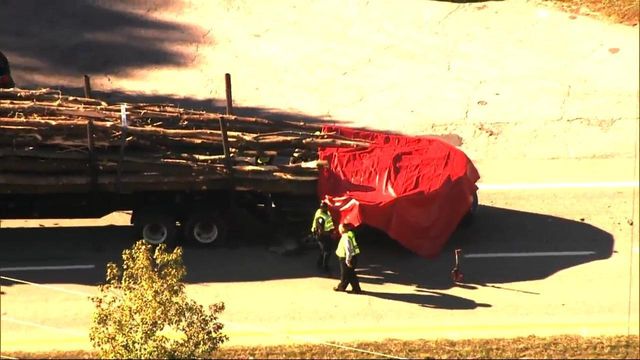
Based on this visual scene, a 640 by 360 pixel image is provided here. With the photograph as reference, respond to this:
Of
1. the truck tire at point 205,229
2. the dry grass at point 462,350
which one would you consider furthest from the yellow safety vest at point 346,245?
the truck tire at point 205,229

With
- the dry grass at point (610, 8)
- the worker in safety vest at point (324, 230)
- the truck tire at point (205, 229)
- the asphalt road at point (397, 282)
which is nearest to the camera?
the asphalt road at point (397, 282)

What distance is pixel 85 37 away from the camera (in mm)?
28203

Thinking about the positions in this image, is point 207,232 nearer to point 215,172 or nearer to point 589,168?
point 215,172

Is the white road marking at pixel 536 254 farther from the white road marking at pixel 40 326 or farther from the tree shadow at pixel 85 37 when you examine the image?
the tree shadow at pixel 85 37

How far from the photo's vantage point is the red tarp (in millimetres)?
16469

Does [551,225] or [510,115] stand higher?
[510,115]

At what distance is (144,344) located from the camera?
10656 millimetres

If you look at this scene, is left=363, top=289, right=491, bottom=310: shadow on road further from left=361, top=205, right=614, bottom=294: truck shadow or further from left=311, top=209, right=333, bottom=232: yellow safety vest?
left=311, top=209, right=333, bottom=232: yellow safety vest

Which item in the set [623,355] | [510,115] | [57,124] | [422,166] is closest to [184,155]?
[57,124]

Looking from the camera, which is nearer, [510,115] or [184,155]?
[184,155]

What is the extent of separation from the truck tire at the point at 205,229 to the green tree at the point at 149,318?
19.3ft

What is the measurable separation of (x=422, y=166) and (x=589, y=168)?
17.8ft

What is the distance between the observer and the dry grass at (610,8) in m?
26.1

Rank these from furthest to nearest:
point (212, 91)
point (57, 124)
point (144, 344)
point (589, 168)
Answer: point (212, 91) → point (589, 168) → point (57, 124) → point (144, 344)
